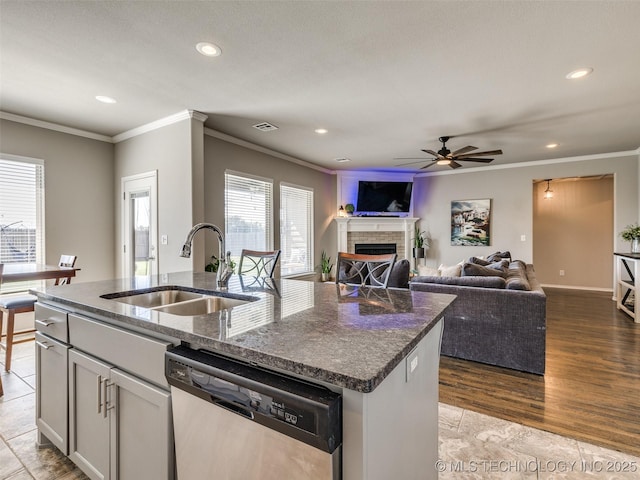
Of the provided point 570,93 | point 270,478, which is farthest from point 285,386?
point 570,93

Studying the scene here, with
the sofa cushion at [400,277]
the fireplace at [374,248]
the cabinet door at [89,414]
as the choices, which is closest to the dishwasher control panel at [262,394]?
the cabinet door at [89,414]

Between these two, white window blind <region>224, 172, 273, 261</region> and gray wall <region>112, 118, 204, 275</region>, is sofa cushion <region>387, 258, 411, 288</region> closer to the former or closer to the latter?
gray wall <region>112, 118, 204, 275</region>

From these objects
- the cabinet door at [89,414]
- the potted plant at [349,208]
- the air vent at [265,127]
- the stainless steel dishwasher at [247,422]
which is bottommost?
the cabinet door at [89,414]

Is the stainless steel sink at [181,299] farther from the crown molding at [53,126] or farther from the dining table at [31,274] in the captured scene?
the crown molding at [53,126]

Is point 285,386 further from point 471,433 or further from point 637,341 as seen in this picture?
point 637,341

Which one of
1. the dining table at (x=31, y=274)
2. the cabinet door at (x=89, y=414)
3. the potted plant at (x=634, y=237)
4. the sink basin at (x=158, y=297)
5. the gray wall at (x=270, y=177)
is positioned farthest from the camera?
the potted plant at (x=634, y=237)

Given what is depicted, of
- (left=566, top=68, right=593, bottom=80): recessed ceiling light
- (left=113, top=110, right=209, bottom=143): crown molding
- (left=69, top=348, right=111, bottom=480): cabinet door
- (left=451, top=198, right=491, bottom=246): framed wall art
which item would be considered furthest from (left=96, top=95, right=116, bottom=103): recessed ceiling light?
(left=451, top=198, right=491, bottom=246): framed wall art

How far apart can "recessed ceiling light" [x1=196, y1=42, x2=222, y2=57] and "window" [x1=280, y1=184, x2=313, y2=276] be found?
328 centimetres

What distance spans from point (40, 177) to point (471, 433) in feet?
17.1

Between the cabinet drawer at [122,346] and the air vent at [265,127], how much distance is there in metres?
3.22

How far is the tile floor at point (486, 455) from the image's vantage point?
5.60ft

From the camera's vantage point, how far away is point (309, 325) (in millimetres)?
1183

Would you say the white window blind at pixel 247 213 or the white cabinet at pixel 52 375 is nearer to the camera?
the white cabinet at pixel 52 375

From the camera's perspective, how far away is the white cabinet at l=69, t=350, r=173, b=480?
1.20 meters
